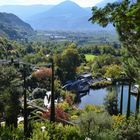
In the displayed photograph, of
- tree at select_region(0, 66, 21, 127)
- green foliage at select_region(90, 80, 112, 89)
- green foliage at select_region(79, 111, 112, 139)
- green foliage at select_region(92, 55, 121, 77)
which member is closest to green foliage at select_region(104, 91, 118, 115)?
tree at select_region(0, 66, 21, 127)

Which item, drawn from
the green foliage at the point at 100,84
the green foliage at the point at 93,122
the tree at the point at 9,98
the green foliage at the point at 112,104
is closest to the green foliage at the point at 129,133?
the green foliage at the point at 93,122

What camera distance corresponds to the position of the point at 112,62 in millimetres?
85375

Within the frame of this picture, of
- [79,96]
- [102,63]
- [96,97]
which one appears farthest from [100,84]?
[102,63]

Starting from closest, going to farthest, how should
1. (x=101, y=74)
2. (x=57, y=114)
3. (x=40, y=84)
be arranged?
1. (x=57, y=114)
2. (x=40, y=84)
3. (x=101, y=74)

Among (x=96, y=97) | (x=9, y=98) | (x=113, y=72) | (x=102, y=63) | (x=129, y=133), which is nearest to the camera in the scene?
(x=129, y=133)

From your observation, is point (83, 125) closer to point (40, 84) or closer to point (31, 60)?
point (40, 84)

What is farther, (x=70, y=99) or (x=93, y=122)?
(x=70, y=99)

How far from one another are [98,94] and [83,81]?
642 centimetres

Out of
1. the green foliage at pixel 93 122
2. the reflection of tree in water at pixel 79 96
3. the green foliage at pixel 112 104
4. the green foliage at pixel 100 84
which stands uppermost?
the green foliage at pixel 93 122

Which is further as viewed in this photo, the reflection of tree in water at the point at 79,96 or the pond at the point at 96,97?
the reflection of tree in water at the point at 79,96

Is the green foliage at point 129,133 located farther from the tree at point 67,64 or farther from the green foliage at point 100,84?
Answer: the green foliage at point 100,84

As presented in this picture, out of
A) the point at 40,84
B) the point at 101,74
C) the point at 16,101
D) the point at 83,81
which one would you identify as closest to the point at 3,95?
the point at 16,101

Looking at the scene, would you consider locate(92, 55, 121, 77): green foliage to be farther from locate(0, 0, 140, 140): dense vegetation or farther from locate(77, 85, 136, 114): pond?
locate(77, 85, 136, 114): pond

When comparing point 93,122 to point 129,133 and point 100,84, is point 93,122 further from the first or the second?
point 100,84
